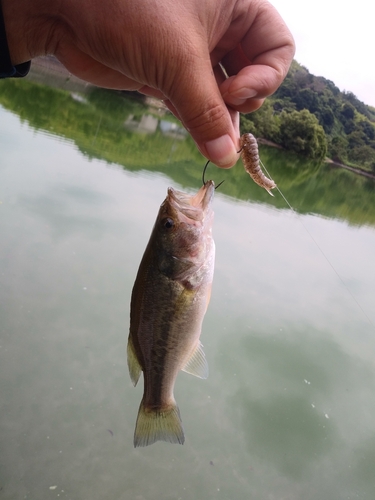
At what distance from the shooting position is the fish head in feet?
5.37

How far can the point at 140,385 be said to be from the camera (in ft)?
12.0

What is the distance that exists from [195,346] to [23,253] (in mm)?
3629

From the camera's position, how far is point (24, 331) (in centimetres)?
377

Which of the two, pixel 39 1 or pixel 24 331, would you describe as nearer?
pixel 39 1

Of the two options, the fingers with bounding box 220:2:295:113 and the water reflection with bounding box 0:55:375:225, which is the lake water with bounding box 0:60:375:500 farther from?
the water reflection with bounding box 0:55:375:225

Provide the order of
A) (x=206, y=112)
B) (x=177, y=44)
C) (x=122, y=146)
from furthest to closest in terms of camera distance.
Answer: (x=122, y=146) < (x=206, y=112) < (x=177, y=44)

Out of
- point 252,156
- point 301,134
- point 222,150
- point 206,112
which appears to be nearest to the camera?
point 206,112

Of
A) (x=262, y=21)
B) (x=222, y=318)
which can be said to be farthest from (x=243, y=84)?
(x=222, y=318)

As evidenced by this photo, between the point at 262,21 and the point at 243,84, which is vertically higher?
the point at 262,21

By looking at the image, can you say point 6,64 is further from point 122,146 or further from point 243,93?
point 122,146

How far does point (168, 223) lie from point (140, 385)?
2487 mm

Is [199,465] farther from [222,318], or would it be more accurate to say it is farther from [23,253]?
[23,253]

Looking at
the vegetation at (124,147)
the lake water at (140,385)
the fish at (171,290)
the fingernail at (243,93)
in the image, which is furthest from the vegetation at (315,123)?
the fish at (171,290)

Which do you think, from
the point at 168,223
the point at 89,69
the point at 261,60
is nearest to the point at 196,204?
the point at 168,223
